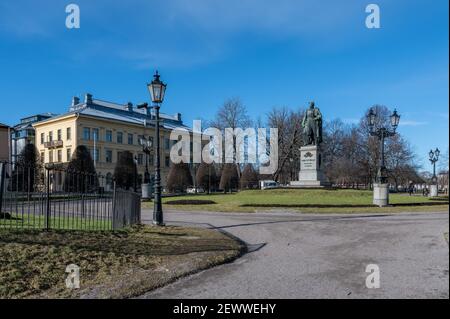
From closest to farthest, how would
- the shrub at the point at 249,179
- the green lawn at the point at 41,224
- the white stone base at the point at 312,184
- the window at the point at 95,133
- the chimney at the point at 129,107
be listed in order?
the green lawn at the point at 41,224 < the white stone base at the point at 312,184 < the shrub at the point at 249,179 < the window at the point at 95,133 < the chimney at the point at 129,107

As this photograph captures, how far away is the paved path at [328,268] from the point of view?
523 centimetres

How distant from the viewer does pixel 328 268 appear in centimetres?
664

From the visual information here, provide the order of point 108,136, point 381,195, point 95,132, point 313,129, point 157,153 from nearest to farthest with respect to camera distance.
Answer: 1. point 157,153
2. point 381,195
3. point 313,129
4. point 95,132
5. point 108,136

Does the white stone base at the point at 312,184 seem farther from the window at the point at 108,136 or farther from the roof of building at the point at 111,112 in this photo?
the window at the point at 108,136

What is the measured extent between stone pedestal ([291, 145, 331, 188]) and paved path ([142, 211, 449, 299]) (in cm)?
1997

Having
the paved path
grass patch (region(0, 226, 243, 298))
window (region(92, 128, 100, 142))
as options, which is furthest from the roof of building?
the paved path

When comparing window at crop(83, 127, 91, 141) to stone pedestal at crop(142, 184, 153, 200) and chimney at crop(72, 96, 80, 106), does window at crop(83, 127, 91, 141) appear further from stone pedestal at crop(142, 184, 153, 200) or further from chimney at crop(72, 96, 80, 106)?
stone pedestal at crop(142, 184, 153, 200)

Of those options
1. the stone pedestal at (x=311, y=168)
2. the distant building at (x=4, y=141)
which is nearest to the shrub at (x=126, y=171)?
the distant building at (x=4, y=141)

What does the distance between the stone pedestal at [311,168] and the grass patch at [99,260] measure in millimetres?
22841

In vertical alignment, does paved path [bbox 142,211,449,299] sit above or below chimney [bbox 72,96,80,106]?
below

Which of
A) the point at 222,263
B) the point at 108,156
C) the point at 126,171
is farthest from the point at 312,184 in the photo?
the point at 108,156

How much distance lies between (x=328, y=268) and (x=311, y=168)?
85.0 feet

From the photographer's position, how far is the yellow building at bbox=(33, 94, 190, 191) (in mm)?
65625

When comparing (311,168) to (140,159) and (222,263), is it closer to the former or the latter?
(222,263)
